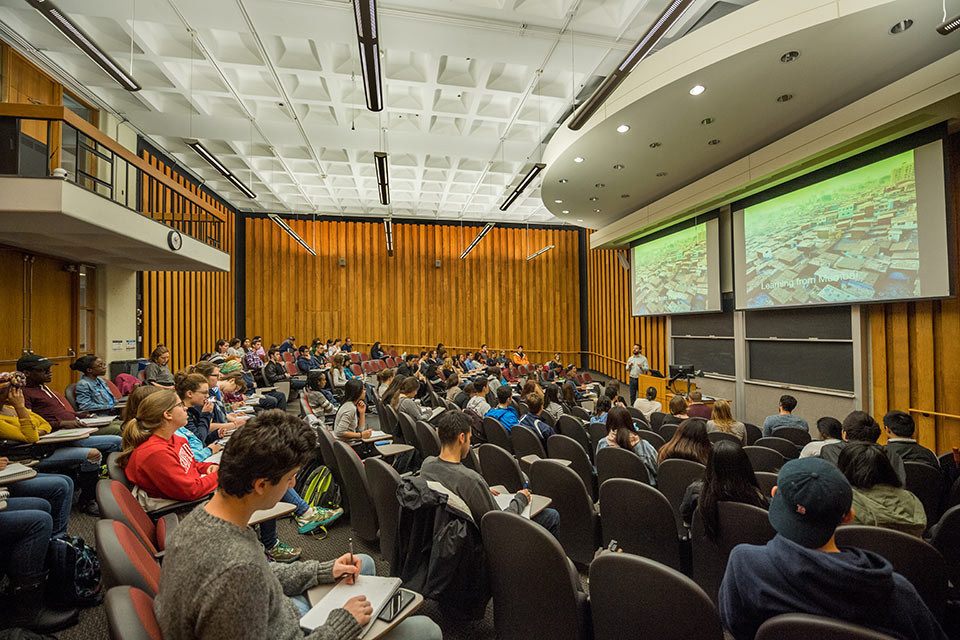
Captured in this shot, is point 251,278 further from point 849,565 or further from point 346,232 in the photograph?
point 849,565

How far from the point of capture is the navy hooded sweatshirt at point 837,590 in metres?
1.19

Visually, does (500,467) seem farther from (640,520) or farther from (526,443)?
(640,520)

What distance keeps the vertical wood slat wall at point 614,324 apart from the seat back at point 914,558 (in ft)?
32.6

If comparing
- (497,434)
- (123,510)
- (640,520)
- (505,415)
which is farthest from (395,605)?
(505,415)

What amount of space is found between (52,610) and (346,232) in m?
14.5

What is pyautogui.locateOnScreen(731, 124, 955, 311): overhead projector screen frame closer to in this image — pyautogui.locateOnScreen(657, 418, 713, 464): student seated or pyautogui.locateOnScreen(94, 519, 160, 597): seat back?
pyautogui.locateOnScreen(657, 418, 713, 464): student seated

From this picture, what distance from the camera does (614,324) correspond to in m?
14.5

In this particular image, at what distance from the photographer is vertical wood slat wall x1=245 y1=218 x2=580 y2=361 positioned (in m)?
15.1

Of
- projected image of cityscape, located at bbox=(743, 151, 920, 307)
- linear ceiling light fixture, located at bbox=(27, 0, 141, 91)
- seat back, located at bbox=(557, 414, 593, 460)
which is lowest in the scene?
seat back, located at bbox=(557, 414, 593, 460)

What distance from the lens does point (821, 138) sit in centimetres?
588

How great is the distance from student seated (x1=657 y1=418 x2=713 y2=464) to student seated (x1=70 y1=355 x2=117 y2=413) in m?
5.96

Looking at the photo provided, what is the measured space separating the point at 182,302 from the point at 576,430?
10.5m

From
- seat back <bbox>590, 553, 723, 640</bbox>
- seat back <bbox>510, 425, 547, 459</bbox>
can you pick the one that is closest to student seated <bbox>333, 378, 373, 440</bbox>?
seat back <bbox>510, 425, 547, 459</bbox>

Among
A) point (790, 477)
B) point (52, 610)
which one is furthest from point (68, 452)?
point (790, 477)
